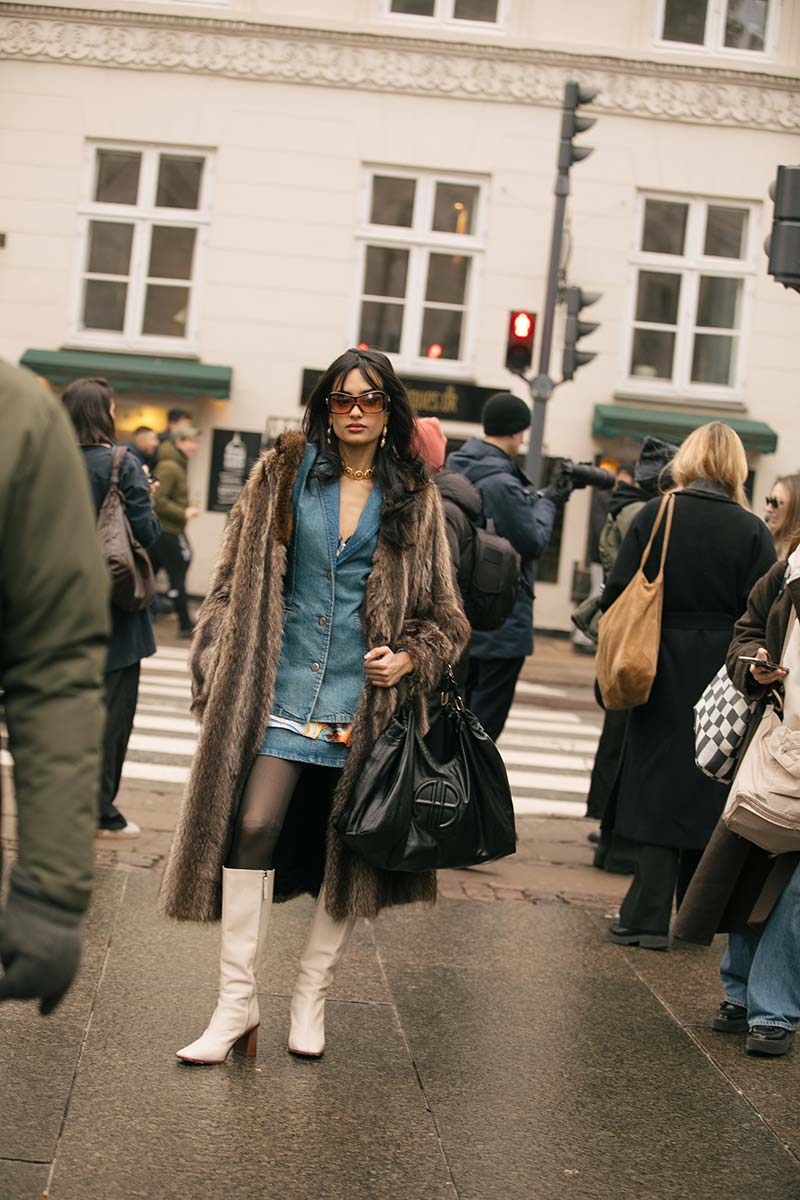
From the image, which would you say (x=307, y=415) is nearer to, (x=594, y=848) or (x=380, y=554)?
Answer: (x=380, y=554)

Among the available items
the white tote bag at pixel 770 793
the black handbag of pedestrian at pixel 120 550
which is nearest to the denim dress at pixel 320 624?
the white tote bag at pixel 770 793

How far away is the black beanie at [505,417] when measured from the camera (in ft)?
24.3

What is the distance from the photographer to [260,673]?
4379 mm

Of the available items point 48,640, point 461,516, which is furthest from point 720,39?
point 48,640

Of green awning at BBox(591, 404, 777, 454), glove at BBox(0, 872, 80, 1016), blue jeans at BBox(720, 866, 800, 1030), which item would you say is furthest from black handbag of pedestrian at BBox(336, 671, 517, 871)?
green awning at BBox(591, 404, 777, 454)

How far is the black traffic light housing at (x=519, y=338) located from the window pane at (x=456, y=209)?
18.8ft

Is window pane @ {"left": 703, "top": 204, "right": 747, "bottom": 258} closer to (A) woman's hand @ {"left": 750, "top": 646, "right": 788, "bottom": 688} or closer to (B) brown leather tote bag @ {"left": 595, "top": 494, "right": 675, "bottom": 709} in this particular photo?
(B) brown leather tote bag @ {"left": 595, "top": 494, "right": 675, "bottom": 709}

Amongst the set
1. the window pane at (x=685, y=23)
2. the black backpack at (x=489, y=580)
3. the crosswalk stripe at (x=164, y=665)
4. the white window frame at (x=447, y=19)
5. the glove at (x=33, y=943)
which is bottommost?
the crosswalk stripe at (x=164, y=665)

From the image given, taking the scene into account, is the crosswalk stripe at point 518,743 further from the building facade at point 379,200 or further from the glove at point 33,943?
the building facade at point 379,200

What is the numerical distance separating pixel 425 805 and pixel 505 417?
3.39m

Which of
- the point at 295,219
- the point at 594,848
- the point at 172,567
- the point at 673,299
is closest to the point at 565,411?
the point at 673,299

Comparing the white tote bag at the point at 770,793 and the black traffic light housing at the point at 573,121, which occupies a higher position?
the black traffic light housing at the point at 573,121

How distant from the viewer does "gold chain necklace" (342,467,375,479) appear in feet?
15.1

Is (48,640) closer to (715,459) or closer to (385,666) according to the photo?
(385,666)
